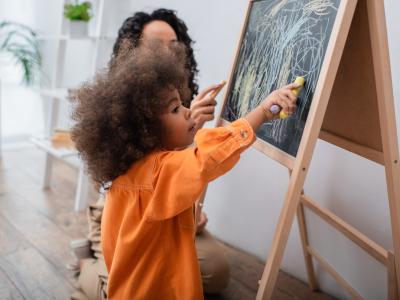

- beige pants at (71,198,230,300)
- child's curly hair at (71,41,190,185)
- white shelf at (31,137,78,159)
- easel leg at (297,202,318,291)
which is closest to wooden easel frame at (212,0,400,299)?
child's curly hair at (71,41,190,185)

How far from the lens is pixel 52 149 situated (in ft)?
7.92

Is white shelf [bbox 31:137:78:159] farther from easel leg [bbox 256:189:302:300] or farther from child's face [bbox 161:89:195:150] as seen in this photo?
easel leg [bbox 256:189:302:300]

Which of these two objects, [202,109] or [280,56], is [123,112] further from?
[280,56]

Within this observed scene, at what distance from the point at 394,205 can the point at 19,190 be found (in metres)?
2.23

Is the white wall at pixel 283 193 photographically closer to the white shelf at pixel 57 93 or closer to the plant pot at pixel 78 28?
the plant pot at pixel 78 28

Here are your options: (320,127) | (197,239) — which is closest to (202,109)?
(320,127)

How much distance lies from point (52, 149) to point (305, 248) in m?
1.59

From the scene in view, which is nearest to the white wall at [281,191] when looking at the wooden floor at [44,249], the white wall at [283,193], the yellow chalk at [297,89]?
the white wall at [283,193]

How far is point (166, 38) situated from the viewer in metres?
1.63

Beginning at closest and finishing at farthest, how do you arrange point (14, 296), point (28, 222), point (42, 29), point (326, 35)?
point (326, 35)
point (14, 296)
point (28, 222)
point (42, 29)

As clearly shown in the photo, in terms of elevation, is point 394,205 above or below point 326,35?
below

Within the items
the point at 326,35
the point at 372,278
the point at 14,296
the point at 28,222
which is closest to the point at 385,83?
the point at 326,35

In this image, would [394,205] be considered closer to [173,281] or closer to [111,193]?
[173,281]

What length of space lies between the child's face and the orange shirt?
67mm
